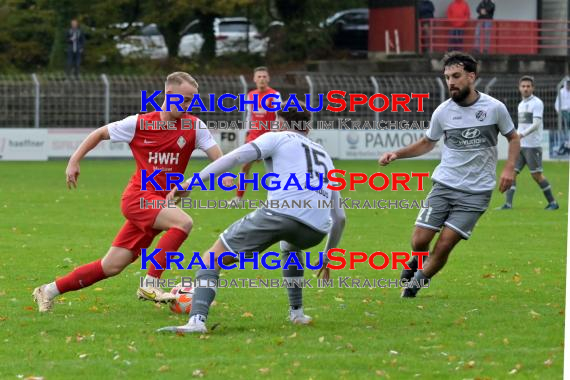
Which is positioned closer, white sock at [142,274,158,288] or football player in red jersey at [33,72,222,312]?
football player in red jersey at [33,72,222,312]

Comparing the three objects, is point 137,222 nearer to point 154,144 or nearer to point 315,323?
point 154,144

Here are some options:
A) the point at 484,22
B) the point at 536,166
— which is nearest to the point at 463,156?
the point at 536,166

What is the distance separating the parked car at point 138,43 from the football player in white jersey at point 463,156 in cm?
3376

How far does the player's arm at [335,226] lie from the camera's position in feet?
29.0

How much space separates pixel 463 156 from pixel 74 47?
2907cm

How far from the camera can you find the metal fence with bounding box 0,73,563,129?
3350 centimetres

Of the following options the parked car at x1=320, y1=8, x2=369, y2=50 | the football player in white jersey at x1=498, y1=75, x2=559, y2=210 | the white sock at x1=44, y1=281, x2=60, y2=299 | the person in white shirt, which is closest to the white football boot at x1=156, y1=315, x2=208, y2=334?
the white sock at x1=44, y1=281, x2=60, y2=299

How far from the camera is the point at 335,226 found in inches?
352

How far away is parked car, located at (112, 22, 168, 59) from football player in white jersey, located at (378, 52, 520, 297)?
3376cm

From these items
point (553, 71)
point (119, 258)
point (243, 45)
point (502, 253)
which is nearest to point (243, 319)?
point (119, 258)

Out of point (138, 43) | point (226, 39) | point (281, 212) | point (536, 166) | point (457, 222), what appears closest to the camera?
point (281, 212)

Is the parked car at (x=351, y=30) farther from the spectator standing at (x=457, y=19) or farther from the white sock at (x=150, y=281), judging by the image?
the white sock at (x=150, y=281)

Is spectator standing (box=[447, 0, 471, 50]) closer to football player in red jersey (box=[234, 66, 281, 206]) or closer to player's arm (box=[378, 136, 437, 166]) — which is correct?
football player in red jersey (box=[234, 66, 281, 206])

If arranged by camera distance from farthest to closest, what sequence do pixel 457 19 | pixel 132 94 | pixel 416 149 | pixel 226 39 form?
pixel 226 39 < pixel 457 19 < pixel 132 94 < pixel 416 149
